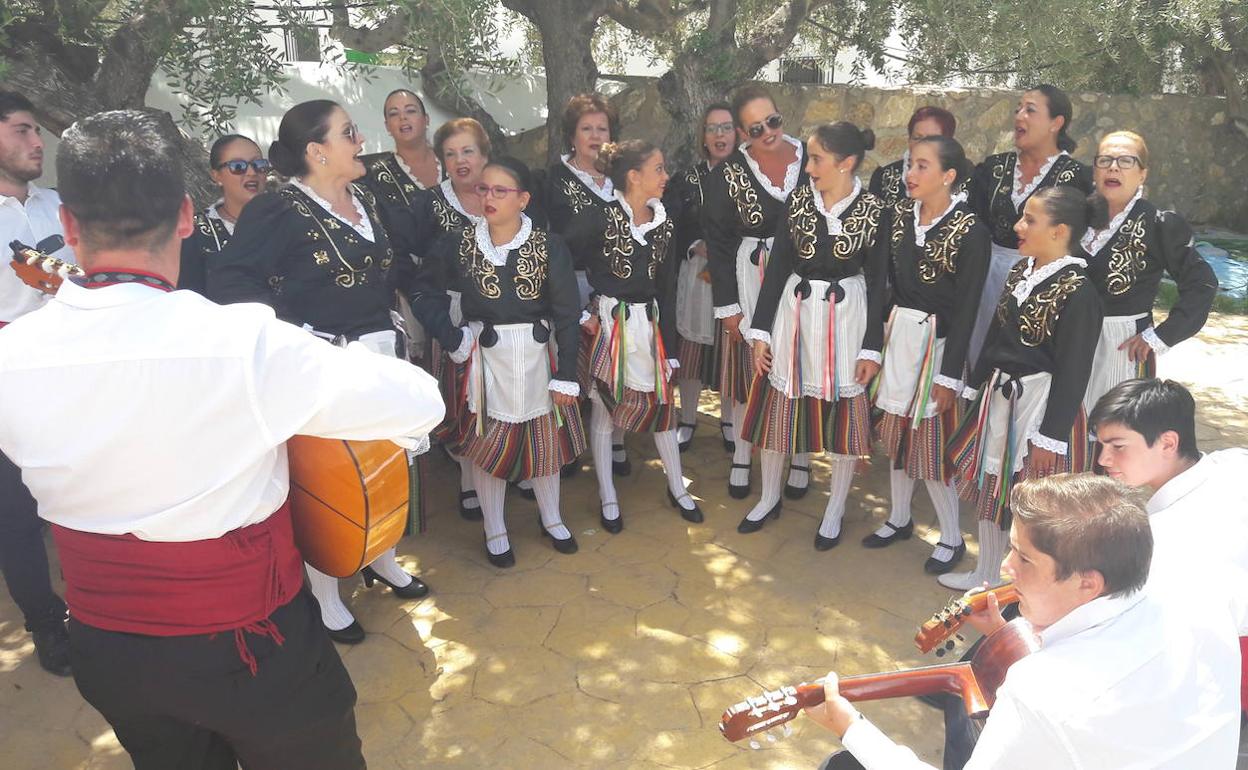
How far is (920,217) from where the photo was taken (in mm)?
3633

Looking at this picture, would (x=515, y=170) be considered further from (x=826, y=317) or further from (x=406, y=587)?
(x=406, y=587)

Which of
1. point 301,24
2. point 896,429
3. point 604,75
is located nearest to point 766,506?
point 896,429

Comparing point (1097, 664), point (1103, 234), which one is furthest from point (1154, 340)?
point (1097, 664)

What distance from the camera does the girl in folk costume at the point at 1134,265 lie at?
3.49m

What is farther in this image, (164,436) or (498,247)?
(498,247)

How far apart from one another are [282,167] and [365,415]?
1.98 m

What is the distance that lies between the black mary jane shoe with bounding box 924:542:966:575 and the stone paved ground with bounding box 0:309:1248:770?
6 cm

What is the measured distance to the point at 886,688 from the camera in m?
2.15

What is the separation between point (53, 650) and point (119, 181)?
240cm

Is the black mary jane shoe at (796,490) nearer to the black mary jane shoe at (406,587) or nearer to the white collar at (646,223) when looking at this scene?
the white collar at (646,223)

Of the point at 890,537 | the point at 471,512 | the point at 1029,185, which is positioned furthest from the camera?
the point at 471,512

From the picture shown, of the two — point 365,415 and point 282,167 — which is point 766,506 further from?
point 365,415

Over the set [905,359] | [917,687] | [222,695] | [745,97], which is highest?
[745,97]

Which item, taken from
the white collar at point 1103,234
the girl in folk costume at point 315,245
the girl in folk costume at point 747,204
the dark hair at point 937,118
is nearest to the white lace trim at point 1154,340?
the white collar at point 1103,234
